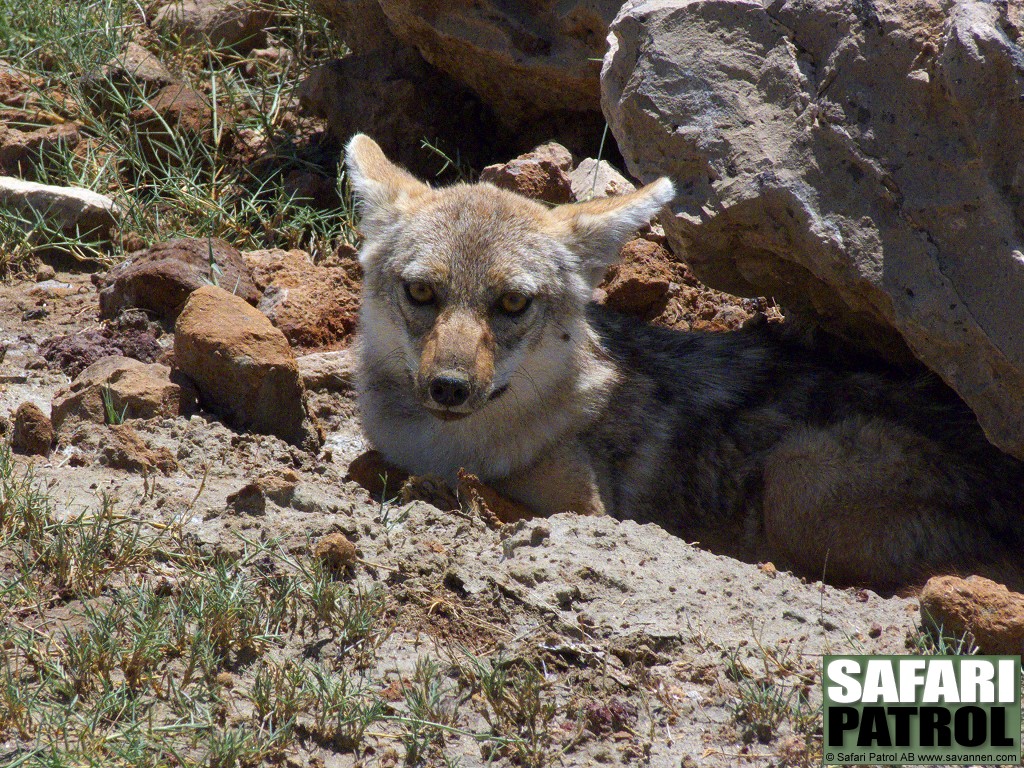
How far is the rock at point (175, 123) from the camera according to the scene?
639cm

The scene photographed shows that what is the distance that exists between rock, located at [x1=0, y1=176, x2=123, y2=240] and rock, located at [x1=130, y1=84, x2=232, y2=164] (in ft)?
2.10

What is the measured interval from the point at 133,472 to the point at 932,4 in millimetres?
3305

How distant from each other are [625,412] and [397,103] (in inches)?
111

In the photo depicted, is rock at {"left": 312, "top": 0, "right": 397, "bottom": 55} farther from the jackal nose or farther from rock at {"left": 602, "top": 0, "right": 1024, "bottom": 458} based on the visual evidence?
the jackal nose

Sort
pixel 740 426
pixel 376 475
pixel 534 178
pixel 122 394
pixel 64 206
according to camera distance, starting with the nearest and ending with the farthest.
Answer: pixel 122 394 → pixel 376 475 → pixel 740 426 → pixel 534 178 → pixel 64 206

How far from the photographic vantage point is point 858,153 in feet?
12.3

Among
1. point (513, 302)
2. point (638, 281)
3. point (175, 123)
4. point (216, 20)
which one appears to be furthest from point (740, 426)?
point (216, 20)

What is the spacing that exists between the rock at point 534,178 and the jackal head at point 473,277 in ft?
2.66

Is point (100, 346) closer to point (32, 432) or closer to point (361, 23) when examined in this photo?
point (32, 432)

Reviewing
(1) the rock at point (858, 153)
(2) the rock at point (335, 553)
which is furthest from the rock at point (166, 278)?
(2) the rock at point (335, 553)

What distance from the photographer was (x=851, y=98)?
3.78 meters

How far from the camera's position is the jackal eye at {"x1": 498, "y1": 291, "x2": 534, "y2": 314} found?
432 cm

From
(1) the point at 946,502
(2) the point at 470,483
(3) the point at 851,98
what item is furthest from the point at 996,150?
(2) the point at 470,483

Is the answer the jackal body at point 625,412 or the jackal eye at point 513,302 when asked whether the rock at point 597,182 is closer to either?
the jackal body at point 625,412
